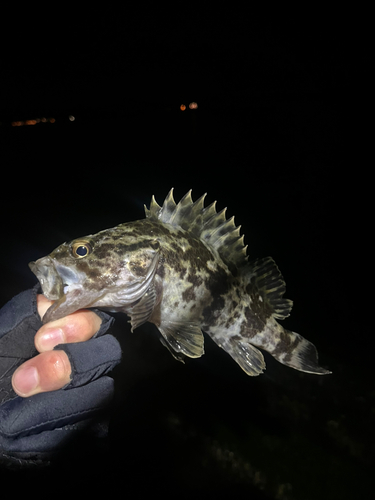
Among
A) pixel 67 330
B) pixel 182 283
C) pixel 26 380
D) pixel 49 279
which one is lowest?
pixel 26 380

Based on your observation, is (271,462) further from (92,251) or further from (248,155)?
(248,155)

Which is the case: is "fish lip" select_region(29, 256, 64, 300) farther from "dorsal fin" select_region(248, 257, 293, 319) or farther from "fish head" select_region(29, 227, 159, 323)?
"dorsal fin" select_region(248, 257, 293, 319)

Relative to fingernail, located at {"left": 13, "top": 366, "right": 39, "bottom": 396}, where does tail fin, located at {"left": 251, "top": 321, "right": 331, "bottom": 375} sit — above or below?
below

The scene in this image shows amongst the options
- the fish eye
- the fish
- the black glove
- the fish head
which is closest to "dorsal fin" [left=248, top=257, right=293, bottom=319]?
the fish

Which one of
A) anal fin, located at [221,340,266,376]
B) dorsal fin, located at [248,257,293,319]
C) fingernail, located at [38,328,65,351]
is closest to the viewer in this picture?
fingernail, located at [38,328,65,351]

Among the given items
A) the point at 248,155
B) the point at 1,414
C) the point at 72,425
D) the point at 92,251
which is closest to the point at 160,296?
the point at 92,251

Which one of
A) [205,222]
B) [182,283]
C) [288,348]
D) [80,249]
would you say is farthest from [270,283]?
[80,249]

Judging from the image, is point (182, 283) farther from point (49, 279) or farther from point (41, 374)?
point (41, 374)
